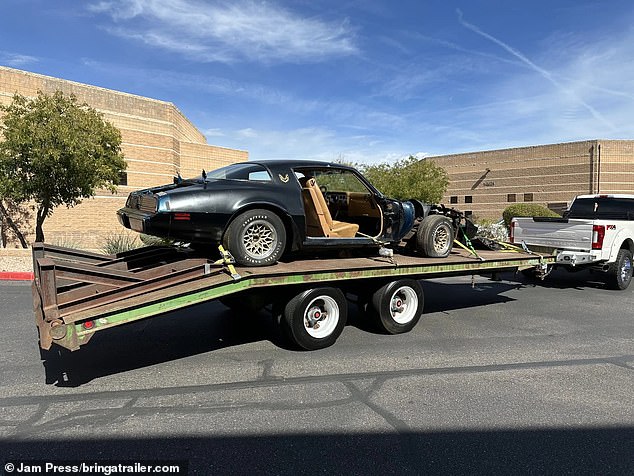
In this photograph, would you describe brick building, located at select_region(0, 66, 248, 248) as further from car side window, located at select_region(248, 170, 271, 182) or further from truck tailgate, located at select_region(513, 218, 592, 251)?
truck tailgate, located at select_region(513, 218, 592, 251)

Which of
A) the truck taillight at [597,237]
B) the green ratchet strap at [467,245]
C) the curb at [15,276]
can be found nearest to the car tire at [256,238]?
the green ratchet strap at [467,245]

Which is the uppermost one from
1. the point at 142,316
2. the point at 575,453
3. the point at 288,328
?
the point at 142,316

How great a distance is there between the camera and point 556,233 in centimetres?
916

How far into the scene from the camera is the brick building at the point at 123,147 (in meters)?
22.4

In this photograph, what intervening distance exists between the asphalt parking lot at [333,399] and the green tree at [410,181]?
21.3 m

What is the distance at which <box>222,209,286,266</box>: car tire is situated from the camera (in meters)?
4.97

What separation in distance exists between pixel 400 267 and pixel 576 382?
2.22 metres

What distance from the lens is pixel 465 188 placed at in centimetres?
4288

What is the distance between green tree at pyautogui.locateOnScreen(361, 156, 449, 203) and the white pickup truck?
16891 mm

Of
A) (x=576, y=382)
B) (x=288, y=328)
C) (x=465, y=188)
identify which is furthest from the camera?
(x=465, y=188)

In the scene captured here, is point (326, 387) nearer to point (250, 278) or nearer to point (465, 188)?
point (250, 278)

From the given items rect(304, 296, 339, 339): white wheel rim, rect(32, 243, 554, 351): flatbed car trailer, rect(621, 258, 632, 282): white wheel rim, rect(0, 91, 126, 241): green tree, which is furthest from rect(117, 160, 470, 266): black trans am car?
rect(0, 91, 126, 241): green tree

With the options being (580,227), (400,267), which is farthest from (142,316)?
(580,227)

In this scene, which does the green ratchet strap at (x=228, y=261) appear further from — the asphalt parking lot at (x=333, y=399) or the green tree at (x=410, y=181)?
the green tree at (x=410, y=181)
